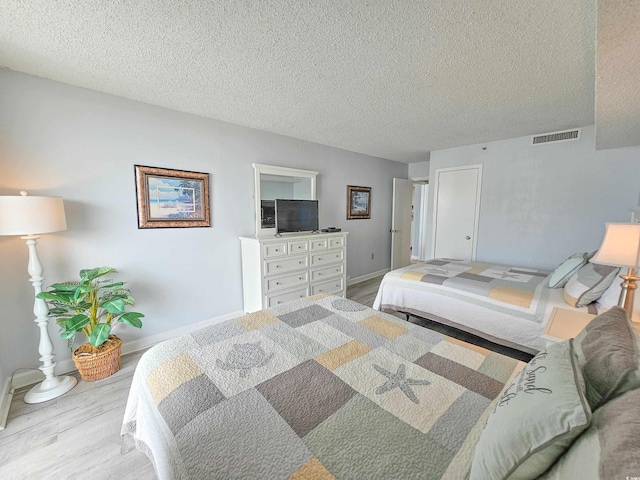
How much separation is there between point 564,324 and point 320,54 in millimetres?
2405

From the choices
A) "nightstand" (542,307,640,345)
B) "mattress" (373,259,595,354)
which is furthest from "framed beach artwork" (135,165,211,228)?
"nightstand" (542,307,640,345)

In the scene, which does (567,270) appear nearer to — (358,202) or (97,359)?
(358,202)

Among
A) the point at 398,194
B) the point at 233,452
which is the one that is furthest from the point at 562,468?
the point at 398,194

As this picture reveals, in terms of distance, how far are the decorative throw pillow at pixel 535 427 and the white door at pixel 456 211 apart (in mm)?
3905

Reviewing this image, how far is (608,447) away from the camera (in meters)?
0.46

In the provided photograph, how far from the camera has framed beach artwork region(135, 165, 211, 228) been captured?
2482 millimetres

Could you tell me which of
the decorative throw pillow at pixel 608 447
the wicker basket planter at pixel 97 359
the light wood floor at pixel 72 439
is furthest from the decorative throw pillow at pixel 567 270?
the wicker basket planter at pixel 97 359

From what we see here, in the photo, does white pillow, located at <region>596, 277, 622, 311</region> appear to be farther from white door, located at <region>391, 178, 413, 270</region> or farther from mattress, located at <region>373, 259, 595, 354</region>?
white door, located at <region>391, 178, 413, 270</region>

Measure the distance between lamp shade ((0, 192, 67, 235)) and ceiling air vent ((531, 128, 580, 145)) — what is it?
5200 millimetres

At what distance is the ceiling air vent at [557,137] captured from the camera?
3187 mm

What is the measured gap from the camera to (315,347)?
133cm

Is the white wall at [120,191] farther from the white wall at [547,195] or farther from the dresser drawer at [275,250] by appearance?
the white wall at [547,195]

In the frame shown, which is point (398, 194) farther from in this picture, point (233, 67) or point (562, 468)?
point (562, 468)

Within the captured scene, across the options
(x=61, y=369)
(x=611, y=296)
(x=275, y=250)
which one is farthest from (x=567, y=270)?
(x=61, y=369)
